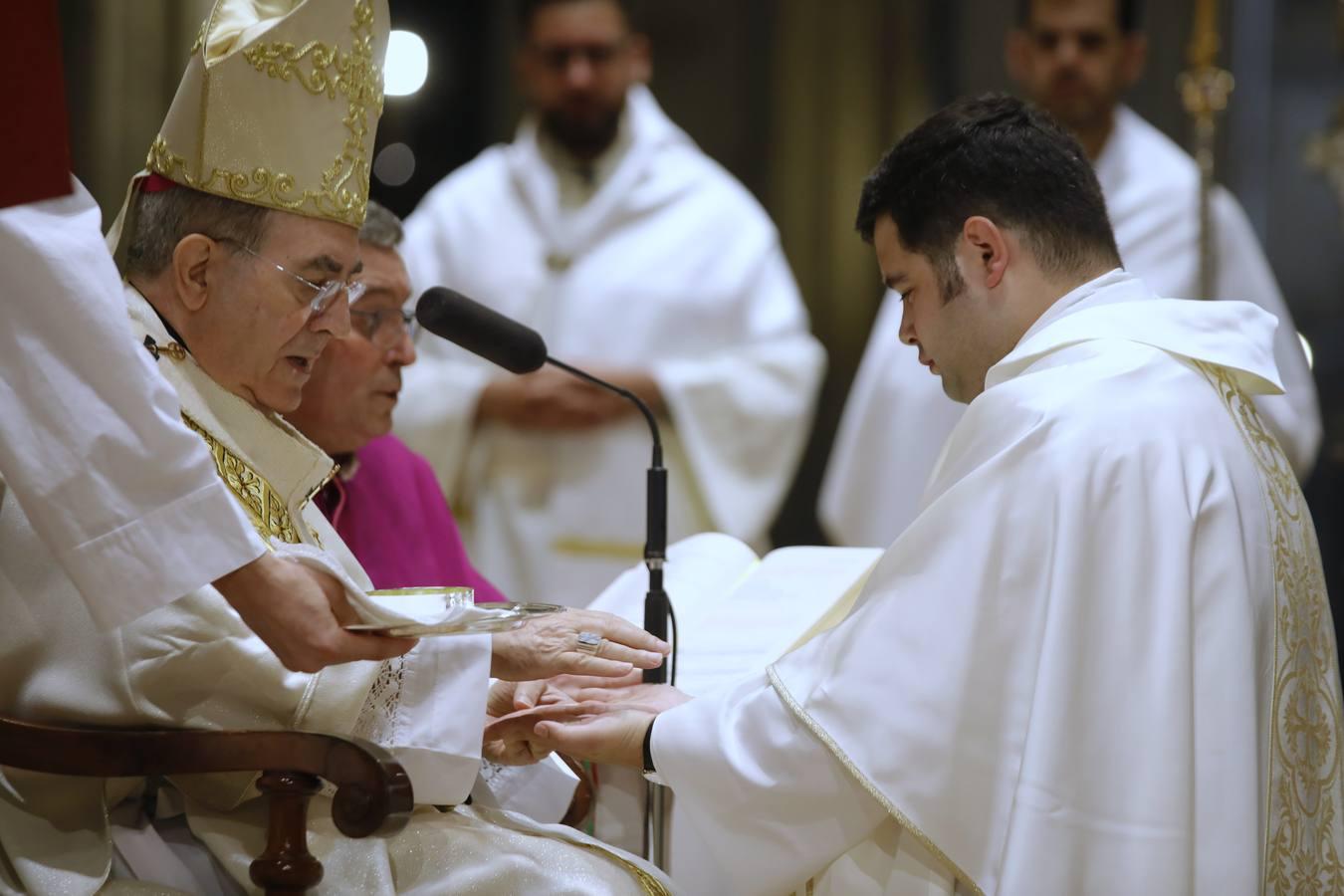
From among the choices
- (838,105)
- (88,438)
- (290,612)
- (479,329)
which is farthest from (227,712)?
(838,105)

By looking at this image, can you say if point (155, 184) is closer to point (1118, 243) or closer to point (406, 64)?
point (1118, 243)

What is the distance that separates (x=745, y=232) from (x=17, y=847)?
4.50 m

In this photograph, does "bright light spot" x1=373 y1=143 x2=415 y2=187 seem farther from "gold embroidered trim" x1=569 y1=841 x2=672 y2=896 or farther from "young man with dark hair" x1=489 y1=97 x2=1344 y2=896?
"gold embroidered trim" x1=569 y1=841 x2=672 y2=896

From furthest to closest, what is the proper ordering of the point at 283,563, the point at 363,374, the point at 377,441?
the point at 377,441
the point at 363,374
the point at 283,563

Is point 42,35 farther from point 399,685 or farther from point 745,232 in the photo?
point 745,232

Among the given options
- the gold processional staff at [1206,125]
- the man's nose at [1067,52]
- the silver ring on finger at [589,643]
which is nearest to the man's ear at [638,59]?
the man's nose at [1067,52]

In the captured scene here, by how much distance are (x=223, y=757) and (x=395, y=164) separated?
5682mm

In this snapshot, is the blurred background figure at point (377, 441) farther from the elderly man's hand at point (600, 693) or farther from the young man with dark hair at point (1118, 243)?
the young man with dark hair at point (1118, 243)

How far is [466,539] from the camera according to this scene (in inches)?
237

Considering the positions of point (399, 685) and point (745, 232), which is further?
point (745, 232)

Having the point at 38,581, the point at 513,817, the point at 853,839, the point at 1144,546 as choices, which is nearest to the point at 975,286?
the point at 1144,546

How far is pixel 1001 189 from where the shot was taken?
108 inches

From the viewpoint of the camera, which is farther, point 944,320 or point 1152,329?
point 944,320

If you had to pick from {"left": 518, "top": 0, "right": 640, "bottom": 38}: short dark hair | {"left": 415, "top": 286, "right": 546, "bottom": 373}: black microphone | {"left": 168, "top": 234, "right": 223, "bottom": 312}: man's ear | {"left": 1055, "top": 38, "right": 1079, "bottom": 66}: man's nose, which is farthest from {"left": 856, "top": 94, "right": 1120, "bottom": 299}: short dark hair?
{"left": 518, "top": 0, "right": 640, "bottom": 38}: short dark hair
